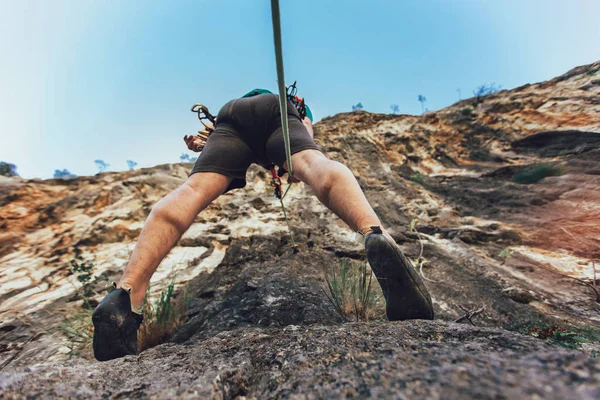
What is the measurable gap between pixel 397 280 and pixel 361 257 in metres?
1.47

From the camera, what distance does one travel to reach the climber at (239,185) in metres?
0.90

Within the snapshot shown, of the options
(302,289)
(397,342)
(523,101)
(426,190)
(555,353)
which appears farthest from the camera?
(523,101)

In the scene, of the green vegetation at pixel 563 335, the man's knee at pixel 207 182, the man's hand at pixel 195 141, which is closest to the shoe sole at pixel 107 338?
the man's knee at pixel 207 182

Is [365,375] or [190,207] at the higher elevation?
[190,207]

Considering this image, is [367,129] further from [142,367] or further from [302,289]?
[142,367]

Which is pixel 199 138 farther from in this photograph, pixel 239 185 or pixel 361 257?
pixel 361 257

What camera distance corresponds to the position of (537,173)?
330cm

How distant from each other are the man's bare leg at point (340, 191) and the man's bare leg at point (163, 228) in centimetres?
47

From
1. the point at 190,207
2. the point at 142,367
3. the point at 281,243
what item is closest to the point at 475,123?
the point at 281,243

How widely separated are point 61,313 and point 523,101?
21.7ft

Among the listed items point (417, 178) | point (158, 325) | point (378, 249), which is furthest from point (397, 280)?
point (417, 178)

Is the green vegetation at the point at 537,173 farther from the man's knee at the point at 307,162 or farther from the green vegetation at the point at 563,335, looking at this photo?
the man's knee at the point at 307,162

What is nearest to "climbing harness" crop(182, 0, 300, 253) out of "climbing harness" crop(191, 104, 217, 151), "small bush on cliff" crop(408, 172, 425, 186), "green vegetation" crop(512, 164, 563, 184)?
"climbing harness" crop(191, 104, 217, 151)

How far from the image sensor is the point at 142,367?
0.76 m
